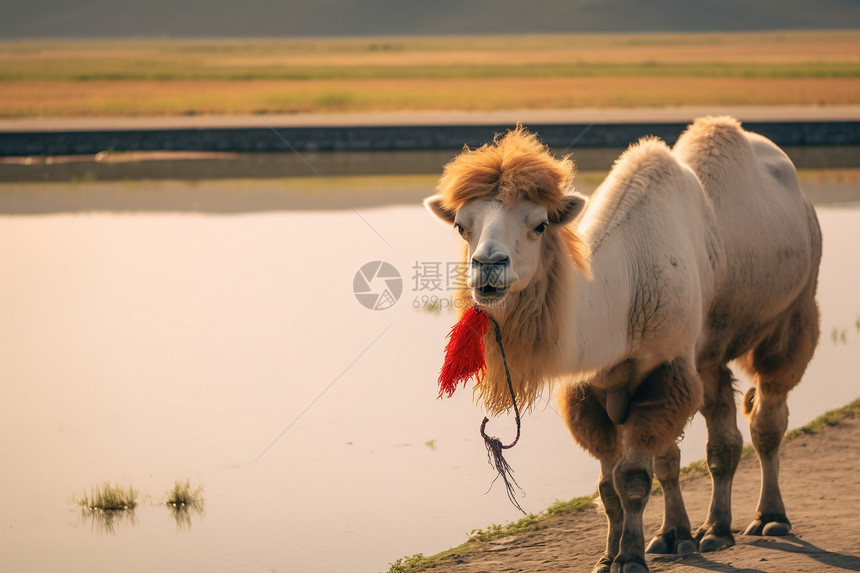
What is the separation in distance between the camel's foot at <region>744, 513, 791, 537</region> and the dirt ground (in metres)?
0.05

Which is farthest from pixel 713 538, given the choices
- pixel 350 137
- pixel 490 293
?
pixel 350 137

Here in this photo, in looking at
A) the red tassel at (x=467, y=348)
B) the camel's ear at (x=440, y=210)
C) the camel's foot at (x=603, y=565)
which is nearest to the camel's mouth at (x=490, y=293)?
the red tassel at (x=467, y=348)

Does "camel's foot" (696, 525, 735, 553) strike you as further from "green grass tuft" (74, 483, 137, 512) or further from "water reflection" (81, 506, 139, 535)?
"green grass tuft" (74, 483, 137, 512)

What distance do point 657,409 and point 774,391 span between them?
57.5 inches

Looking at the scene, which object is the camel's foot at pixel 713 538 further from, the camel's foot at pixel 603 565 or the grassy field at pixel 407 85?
the grassy field at pixel 407 85

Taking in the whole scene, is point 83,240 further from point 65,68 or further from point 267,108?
point 65,68

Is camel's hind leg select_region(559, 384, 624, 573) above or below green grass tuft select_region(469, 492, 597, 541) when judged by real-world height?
above

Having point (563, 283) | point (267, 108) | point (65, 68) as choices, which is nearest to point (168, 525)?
point (563, 283)

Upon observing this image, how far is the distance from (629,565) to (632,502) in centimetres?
30

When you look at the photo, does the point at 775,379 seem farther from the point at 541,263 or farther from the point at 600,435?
the point at 541,263
